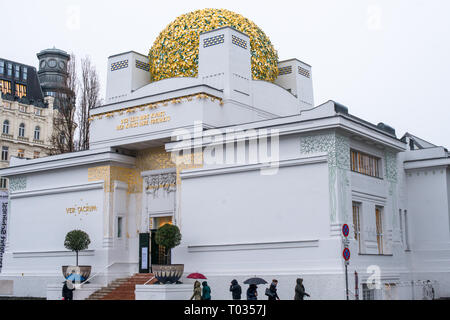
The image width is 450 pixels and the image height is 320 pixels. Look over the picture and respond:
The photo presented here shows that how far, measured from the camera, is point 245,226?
20359 mm

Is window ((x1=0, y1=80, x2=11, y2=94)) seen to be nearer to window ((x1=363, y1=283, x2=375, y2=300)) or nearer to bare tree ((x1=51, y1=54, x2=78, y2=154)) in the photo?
bare tree ((x1=51, y1=54, x2=78, y2=154))

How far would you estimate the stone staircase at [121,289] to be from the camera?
21716mm

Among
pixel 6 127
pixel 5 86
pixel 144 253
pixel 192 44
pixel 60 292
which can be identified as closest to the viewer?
pixel 60 292

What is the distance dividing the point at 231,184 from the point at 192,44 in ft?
24.4

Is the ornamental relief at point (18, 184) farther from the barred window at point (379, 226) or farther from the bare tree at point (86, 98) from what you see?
the barred window at point (379, 226)

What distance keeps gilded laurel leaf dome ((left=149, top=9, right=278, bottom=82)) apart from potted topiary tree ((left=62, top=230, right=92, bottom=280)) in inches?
307

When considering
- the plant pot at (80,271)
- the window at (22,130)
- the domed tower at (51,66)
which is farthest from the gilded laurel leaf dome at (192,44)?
the domed tower at (51,66)

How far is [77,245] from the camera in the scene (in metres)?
23.2

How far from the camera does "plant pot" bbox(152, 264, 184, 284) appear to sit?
1964cm

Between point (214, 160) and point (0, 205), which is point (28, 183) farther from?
point (214, 160)

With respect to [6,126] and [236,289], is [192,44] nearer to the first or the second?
[236,289]

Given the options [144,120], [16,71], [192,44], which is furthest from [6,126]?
[144,120]

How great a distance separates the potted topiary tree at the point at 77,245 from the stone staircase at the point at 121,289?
102 cm

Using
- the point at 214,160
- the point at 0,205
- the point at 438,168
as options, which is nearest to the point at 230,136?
the point at 214,160
